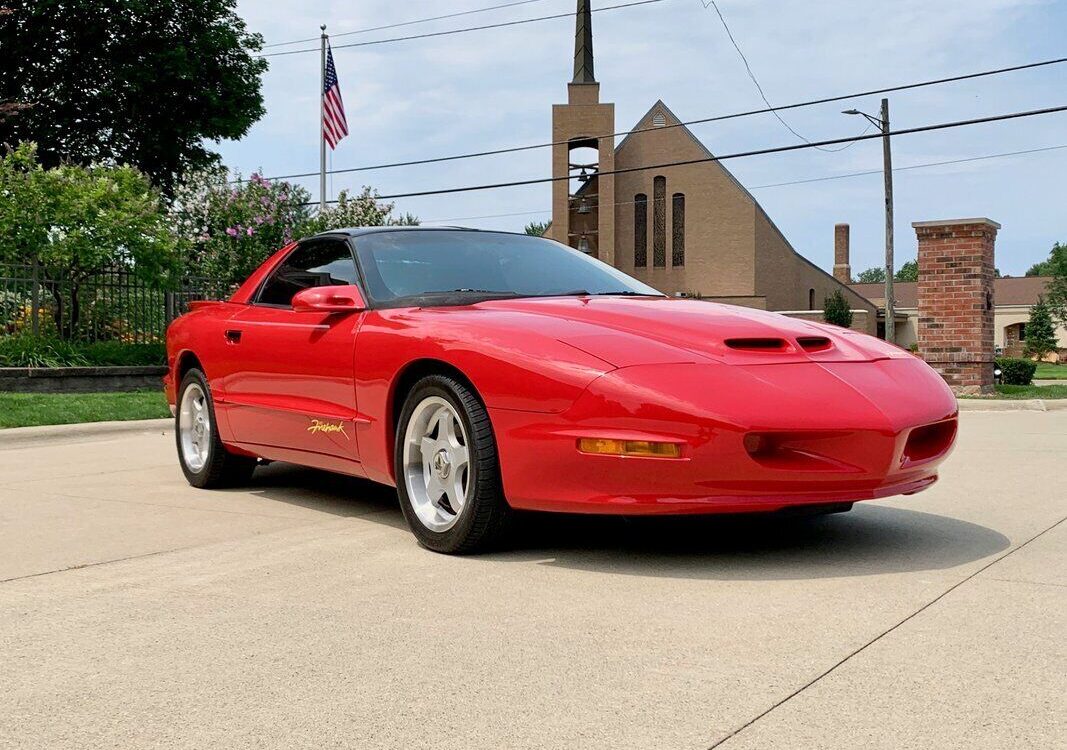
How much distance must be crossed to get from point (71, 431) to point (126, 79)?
81.7 ft

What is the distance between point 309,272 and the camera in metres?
6.16

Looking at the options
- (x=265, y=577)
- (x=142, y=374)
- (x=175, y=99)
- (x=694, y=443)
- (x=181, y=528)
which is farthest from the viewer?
(x=175, y=99)

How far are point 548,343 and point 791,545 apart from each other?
1397 millimetres

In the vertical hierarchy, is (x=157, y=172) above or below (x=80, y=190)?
above

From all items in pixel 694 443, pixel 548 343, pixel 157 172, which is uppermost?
pixel 157 172

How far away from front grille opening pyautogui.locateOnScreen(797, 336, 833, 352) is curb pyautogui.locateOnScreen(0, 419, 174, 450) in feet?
25.8

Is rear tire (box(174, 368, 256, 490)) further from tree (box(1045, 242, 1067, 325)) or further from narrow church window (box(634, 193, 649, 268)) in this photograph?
tree (box(1045, 242, 1067, 325))

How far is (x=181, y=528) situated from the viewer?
18.0 ft

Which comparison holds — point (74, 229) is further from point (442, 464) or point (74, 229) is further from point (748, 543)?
point (748, 543)

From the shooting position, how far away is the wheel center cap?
4.73 m

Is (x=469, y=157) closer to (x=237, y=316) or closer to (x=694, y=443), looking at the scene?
(x=237, y=316)

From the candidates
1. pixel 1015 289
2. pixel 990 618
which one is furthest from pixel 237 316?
pixel 1015 289

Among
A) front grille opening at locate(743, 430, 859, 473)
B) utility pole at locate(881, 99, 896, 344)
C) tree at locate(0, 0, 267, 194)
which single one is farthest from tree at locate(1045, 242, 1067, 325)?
front grille opening at locate(743, 430, 859, 473)

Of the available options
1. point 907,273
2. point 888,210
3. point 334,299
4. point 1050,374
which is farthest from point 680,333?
point 907,273
